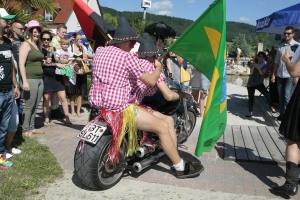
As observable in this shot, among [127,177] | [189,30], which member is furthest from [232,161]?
[189,30]

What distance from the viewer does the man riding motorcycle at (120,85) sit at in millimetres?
3406

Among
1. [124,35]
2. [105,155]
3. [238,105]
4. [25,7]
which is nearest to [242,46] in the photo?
[238,105]

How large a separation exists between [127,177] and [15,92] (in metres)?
2.00

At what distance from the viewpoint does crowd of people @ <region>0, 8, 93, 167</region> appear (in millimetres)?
4012

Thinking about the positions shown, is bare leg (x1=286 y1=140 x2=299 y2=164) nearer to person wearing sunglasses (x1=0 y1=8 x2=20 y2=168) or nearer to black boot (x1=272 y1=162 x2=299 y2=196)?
black boot (x1=272 y1=162 x2=299 y2=196)

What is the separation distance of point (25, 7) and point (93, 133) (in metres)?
6.63

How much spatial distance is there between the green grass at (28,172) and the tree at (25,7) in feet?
13.9

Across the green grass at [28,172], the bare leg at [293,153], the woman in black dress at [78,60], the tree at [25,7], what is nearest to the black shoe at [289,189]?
the bare leg at [293,153]

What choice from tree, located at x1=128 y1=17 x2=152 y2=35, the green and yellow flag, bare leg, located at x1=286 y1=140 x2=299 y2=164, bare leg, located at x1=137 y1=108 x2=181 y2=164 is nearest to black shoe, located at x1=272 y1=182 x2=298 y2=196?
bare leg, located at x1=286 y1=140 x2=299 y2=164

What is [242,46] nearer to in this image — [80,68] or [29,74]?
[80,68]

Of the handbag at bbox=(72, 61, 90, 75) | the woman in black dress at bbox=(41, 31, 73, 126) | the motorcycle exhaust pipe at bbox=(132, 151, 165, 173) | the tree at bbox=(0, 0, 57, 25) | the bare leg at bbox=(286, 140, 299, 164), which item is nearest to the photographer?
the bare leg at bbox=(286, 140, 299, 164)

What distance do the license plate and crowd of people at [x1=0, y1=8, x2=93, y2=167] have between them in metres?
1.31

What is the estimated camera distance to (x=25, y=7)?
8.62 m

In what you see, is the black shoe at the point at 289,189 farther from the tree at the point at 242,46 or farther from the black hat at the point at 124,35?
the tree at the point at 242,46
